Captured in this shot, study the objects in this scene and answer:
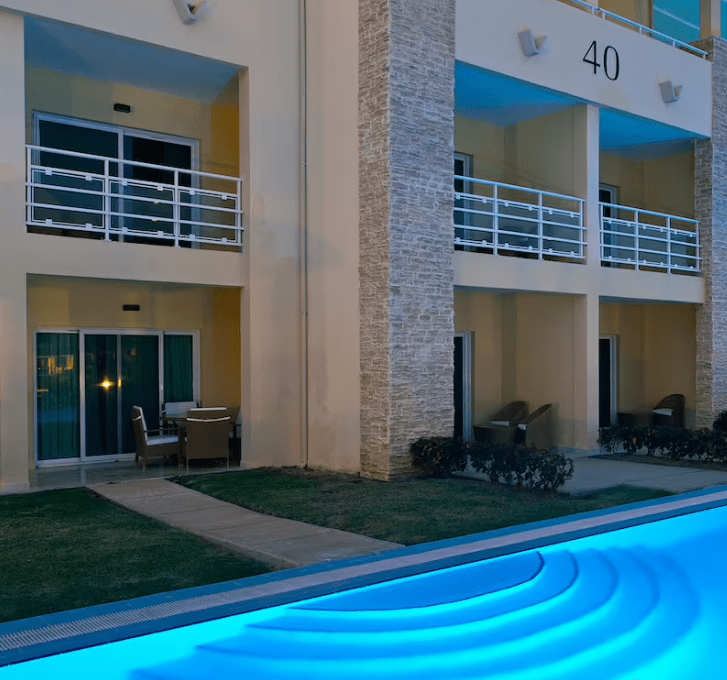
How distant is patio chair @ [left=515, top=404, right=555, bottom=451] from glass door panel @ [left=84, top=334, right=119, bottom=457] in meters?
6.69

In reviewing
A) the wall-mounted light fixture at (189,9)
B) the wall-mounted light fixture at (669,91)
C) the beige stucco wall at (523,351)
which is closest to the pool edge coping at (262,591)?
the beige stucco wall at (523,351)

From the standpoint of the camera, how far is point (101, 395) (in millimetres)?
12539

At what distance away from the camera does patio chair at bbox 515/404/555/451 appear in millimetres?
13688

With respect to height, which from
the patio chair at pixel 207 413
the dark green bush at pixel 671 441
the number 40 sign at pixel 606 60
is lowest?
the dark green bush at pixel 671 441

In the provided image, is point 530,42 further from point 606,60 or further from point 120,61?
point 120,61

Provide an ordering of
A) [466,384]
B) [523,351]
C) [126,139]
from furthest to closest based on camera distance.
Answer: [466,384]
[523,351]
[126,139]

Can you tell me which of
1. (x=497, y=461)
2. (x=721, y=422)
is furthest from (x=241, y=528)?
(x=721, y=422)

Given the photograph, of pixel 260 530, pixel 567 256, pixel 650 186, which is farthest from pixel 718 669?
pixel 650 186

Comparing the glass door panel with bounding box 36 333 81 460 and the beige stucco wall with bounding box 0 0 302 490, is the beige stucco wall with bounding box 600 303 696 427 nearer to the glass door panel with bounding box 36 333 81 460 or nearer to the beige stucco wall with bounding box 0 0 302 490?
the beige stucco wall with bounding box 0 0 302 490

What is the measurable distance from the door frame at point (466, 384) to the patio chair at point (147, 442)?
18.6 feet

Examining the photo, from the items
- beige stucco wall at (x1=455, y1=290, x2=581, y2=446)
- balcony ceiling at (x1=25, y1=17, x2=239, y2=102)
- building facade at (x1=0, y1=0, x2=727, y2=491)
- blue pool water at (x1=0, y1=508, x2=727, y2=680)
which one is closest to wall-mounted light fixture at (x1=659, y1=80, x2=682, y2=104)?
building facade at (x1=0, y1=0, x2=727, y2=491)

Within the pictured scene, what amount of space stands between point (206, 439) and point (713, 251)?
35.8ft

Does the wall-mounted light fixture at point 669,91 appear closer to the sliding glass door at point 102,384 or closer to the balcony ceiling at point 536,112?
the balcony ceiling at point 536,112

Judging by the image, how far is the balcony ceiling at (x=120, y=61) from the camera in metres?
10.7
